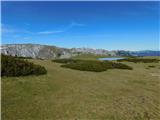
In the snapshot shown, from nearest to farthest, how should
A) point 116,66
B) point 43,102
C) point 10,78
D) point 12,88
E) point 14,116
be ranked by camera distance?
1. point 14,116
2. point 43,102
3. point 12,88
4. point 10,78
5. point 116,66

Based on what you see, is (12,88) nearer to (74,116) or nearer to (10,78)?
(10,78)

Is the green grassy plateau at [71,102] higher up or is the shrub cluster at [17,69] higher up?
the shrub cluster at [17,69]

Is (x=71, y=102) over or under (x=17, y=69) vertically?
under

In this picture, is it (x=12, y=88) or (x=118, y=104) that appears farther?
(x=12, y=88)

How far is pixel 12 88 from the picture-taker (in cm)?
1239

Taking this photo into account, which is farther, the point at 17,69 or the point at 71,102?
the point at 17,69

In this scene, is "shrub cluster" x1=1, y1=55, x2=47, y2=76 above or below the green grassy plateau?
above

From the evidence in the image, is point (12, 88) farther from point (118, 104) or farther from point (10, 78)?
point (118, 104)

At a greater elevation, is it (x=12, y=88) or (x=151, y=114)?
(x=12, y=88)

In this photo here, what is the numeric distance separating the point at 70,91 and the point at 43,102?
3.08 meters

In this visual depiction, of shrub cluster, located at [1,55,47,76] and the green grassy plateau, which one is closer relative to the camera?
the green grassy plateau

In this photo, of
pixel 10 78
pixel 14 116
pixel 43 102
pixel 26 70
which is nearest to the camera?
pixel 14 116

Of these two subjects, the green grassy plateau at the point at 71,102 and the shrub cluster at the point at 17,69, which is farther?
the shrub cluster at the point at 17,69

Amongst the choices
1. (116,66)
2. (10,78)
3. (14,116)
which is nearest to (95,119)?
(14,116)
